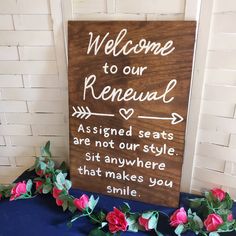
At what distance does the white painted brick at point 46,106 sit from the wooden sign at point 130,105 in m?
0.13

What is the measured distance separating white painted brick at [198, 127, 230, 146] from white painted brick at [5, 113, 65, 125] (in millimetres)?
583

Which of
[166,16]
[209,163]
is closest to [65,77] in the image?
[166,16]

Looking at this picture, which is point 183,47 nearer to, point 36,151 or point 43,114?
point 43,114

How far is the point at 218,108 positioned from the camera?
0.99 meters

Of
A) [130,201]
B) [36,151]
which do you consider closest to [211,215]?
[130,201]

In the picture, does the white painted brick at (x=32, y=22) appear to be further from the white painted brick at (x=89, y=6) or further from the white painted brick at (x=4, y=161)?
the white painted brick at (x=4, y=161)

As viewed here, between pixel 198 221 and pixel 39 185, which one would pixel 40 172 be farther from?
pixel 198 221

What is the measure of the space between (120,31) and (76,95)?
0.95ft

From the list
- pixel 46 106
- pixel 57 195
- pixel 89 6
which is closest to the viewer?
pixel 89 6

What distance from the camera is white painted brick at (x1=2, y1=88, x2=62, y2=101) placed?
45.1 inches

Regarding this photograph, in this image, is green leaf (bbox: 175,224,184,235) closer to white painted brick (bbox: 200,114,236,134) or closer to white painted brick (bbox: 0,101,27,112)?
white painted brick (bbox: 200,114,236,134)

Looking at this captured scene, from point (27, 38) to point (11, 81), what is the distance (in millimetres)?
205

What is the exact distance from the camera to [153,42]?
922 millimetres

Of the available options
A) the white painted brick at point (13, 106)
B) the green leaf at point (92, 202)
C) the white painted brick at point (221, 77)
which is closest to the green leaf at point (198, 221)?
the green leaf at point (92, 202)
